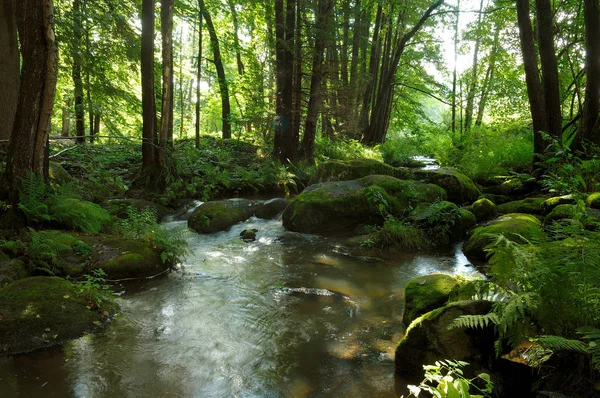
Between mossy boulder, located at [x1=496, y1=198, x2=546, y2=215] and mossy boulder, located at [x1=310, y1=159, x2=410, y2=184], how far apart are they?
118 inches

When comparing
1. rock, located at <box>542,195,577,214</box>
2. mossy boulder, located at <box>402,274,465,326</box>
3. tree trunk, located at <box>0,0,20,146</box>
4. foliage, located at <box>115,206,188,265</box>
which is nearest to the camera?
mossy boulder, located at <box>402,274,465,326</box>

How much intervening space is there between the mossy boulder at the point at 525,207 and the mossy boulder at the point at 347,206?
1.58 metres

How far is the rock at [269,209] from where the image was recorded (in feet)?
36.4

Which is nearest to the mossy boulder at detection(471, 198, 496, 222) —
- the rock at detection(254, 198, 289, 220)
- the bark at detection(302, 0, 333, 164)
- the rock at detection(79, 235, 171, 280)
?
the rock at detection(254, 198, 289, 220)

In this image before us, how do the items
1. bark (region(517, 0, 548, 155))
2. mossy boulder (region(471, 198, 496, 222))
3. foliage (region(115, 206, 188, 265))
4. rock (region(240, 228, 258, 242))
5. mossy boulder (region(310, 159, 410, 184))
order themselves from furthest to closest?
mossy boulder (region(310, 159, 410, 184)) < bark (region(517, 0, 548, 155)) < mossy boulder (region(471, 198, 496, 222)) < rock (region(240, 228, 258, 242)) < foliage (region(115, 206, 188, 265))

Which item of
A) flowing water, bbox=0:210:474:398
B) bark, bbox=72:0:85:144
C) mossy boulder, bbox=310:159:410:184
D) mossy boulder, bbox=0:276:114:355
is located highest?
bark, bbox=72:0:85:144

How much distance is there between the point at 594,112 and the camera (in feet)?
31.6

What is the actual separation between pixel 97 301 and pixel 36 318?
706 millimetres

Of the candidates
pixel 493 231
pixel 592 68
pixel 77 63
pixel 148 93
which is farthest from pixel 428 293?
pixel 77 63

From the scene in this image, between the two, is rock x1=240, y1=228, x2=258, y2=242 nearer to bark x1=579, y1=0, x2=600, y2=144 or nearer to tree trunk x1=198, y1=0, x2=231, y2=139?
bark x1=579, y1=0, x2=600, y2=144

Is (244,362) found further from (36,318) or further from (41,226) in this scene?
(41,226)

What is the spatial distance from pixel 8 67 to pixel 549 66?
13342 mm

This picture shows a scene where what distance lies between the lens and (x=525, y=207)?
28.7 ft

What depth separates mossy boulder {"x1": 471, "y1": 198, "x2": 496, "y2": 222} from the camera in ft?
30.5
